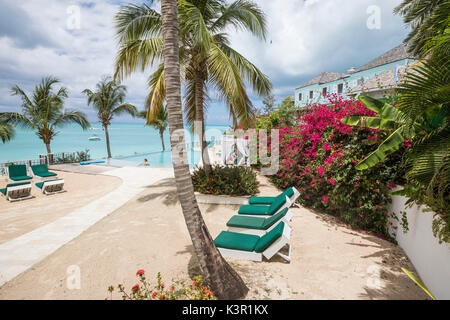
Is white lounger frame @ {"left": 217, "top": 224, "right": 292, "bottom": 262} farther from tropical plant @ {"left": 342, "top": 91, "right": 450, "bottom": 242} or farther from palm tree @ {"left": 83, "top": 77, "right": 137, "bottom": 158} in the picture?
palm tree @ {"left": 83, "top": 77, "right": 137, "bottom": 158}

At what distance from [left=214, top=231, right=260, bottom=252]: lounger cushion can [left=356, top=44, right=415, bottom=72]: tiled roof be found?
24393 mm

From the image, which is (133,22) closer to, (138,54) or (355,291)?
(138,54)

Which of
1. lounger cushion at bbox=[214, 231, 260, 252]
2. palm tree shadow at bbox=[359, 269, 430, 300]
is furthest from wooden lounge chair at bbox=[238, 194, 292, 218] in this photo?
palm tree shadow at bbox=[359, 269, 430, 300]

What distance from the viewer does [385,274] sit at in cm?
368

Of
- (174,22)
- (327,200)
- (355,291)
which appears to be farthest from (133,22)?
(355,291)

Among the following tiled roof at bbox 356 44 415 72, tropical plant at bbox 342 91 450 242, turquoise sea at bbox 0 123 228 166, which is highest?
tiled roof at bbox 356 44 415 72

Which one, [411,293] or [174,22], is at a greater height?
[174,22]

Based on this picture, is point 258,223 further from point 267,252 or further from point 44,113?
point 44,113

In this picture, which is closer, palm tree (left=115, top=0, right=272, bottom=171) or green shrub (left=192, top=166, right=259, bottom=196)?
palm tree (left=115, top=0, right=272, bottom=171)

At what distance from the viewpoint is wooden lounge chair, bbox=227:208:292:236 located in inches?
189

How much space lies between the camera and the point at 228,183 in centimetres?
787

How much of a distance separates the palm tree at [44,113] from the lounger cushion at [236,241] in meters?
18.9

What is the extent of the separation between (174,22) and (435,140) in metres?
3.90

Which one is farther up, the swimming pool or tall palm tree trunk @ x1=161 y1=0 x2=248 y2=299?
tall palm tree trunk @ x1=161 y1=0 x2=248 y2=299
